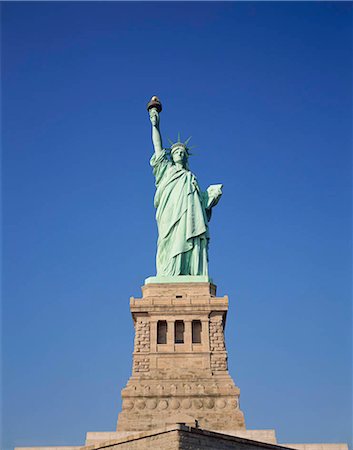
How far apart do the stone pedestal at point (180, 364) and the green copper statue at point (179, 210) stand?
4.99 feet

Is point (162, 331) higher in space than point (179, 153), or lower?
lower

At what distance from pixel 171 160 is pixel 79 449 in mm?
15864

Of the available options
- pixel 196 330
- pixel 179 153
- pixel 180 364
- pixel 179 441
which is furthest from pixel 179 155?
pixel 179 441

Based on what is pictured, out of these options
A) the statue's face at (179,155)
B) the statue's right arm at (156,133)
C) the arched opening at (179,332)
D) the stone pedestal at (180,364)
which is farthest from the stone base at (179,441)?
the statue's right arm at (156,133)

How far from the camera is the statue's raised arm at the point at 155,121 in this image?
31755 millimetres

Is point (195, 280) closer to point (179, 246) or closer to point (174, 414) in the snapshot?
point (179, 246)

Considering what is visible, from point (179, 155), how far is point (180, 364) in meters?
10.6

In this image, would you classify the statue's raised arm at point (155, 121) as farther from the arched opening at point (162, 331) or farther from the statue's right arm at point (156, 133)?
the arched opening at point (162, 331)

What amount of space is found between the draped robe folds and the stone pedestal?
1458 mm

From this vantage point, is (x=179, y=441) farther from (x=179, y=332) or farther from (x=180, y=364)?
(x=179, y=332)

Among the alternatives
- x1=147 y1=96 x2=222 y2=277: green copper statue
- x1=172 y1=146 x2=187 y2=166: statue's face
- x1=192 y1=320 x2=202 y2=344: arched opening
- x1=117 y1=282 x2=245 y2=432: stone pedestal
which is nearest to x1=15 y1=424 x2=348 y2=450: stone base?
x1=117 y1=282 x2=245 y2=432: stone pedestal

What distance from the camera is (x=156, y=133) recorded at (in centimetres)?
3194

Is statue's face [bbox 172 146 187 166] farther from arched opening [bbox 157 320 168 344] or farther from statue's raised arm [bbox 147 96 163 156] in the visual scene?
arched opening [bbox 157 320 168 344]

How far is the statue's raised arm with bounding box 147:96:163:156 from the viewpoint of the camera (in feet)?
104
